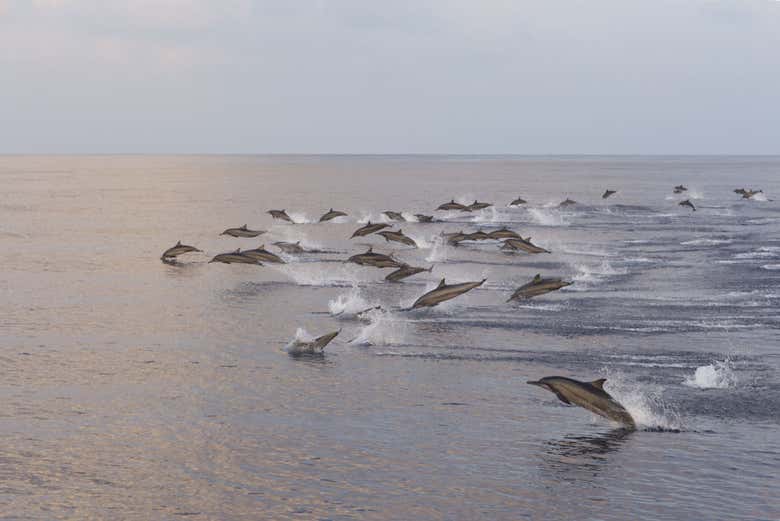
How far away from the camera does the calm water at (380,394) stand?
12102 mm

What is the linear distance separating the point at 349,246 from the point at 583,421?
2989 centimetres

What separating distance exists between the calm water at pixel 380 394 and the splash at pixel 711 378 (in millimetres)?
75

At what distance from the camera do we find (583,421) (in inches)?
596

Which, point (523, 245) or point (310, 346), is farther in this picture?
point (523, 245)

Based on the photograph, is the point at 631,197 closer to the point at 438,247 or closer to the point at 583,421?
the point at 438,247

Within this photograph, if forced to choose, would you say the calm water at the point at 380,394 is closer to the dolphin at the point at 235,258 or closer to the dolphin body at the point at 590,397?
the dolphin body at the point at 590,397

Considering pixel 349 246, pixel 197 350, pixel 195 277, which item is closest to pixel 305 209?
pixel 349 246

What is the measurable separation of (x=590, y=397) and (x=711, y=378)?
13.1ft

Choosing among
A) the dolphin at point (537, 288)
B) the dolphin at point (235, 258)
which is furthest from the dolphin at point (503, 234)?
the dolphin at point (537, 288)

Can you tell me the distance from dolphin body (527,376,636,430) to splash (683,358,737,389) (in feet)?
10.0

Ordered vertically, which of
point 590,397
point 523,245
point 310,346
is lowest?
point 310,346

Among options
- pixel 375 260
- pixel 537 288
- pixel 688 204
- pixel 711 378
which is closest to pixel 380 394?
pixel 711 378

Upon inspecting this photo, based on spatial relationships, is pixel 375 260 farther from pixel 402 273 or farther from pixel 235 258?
pixel 235 258

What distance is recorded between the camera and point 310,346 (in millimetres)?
20312
